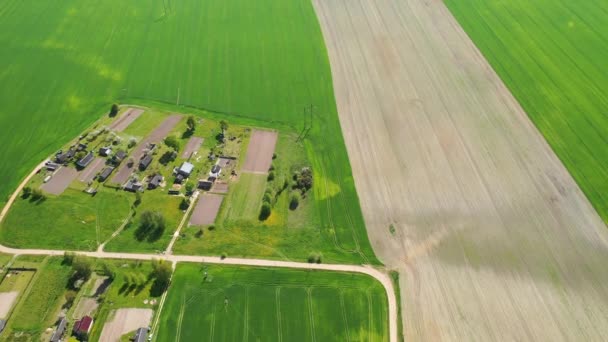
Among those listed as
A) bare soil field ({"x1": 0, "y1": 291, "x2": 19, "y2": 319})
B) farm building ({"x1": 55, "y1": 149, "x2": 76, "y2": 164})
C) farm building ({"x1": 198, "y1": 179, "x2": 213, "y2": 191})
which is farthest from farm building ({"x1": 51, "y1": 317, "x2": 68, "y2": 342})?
farm building ({"x1": 55, "y1": 149, "x2": 76, "y2": 164})

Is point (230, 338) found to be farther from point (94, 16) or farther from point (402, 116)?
point (94, 16)

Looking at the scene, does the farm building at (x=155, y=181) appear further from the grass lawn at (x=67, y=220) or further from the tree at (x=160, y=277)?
the tree at (x=160, y=277)

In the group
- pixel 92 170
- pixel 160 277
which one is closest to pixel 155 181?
pixel 92 170

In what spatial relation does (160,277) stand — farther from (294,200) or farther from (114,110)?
(114,110)

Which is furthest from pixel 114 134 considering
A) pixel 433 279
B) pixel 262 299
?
pixel 433 279

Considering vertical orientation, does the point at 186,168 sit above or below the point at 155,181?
above

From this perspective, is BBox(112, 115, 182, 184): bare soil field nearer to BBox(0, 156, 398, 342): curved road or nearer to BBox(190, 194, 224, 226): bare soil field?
BBox(0, 156, 398, 342): curved road

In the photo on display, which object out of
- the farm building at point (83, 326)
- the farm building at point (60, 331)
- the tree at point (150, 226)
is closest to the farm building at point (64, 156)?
the tree at point (150, 226)
